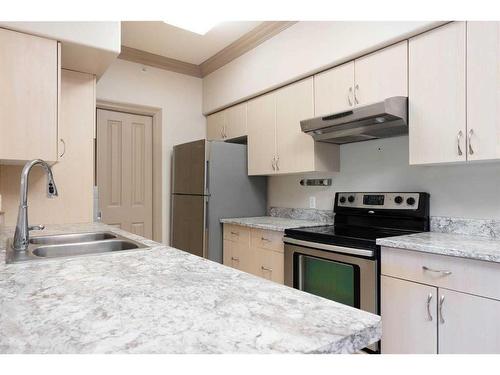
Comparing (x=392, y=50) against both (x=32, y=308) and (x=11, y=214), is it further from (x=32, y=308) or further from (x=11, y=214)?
(x=11, y=214)

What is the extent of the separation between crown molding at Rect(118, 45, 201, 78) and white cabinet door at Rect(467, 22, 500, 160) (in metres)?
2.86

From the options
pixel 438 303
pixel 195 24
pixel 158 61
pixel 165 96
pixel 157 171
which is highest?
pixel 158 61

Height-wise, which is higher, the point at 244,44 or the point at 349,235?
the point at 244,44

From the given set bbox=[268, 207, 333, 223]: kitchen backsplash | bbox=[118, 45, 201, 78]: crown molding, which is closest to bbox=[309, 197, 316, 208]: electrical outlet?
bbox=[268, 207, 333, 223]: kitchen backsplash

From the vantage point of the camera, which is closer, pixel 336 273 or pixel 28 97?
pixel 28 97

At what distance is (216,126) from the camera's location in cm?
386

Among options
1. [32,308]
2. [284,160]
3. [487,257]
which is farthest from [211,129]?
[32,308]

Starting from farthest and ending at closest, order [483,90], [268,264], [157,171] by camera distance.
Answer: [157,171] → [268,264] → [483,90]

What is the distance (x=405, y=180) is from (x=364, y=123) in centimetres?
55

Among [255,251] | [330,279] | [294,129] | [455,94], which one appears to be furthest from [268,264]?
[455,94]

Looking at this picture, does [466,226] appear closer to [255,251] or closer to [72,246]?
[255,251]

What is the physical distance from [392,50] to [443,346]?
5.79ft

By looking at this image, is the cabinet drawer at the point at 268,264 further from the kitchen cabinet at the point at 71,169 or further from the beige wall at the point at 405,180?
the kitchen cabinet at the point at 71,169
